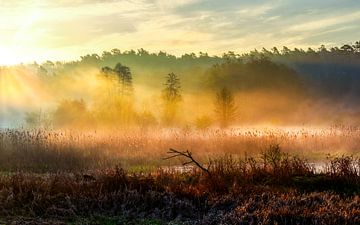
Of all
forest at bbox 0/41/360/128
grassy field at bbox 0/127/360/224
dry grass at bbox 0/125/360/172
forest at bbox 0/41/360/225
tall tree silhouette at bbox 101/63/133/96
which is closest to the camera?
grassy field at bbox 0/127/360/224

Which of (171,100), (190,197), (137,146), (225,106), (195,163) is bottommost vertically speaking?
(137,146)

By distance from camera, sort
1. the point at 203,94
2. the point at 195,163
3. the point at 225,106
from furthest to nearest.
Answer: the point at 203,94
the point at 225,106
the point at 195,163

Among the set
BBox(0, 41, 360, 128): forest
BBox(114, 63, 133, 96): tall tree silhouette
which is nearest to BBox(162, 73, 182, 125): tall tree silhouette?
BBox(0, 41, 360, 128): forest

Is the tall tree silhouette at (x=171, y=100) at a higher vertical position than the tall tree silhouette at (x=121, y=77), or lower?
lower

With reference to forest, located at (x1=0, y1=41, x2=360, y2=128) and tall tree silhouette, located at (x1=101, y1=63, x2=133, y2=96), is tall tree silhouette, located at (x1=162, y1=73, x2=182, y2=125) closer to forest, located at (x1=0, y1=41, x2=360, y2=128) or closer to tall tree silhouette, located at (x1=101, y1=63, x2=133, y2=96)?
forest, located at (x1=0, y1=41, x2=360, y2=128)

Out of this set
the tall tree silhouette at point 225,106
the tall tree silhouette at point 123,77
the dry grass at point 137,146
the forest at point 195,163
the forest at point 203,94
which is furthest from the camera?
the tall tree silhouette at point 123,77

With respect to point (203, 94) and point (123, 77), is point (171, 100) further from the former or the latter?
point (123, 77)

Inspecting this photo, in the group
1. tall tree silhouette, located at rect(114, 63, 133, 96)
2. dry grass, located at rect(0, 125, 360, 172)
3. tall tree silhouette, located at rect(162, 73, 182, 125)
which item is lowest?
dry grass, located at rect(0, 125, 360, 172)

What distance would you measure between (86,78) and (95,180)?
11756cm

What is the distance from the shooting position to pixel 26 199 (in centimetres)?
1191

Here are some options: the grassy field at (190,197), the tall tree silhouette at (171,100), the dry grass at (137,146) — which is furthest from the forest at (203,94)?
the grassy field at (190,197)

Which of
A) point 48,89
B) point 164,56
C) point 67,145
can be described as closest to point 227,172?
point 67,145

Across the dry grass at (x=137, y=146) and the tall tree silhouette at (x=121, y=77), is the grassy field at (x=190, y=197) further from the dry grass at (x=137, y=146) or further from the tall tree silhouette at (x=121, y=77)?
the tall tree silhouette at (x=121, y=77)

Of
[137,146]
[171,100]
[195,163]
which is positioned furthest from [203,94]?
[195,163]
